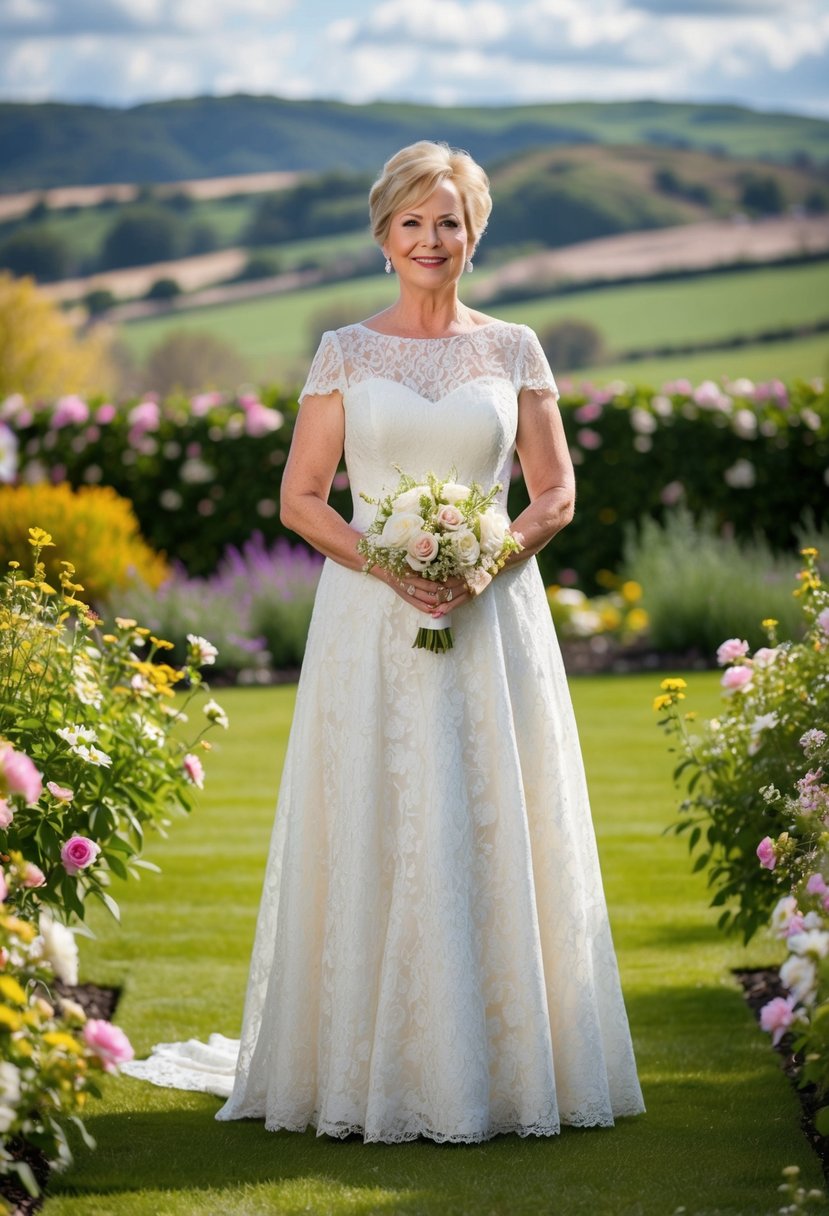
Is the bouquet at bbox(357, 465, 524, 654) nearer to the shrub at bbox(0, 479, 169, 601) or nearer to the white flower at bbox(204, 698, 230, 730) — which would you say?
the white flower at bbox(204, 698, 230, 730)

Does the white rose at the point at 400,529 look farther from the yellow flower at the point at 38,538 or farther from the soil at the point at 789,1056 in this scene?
the soil at the point at 789,1056

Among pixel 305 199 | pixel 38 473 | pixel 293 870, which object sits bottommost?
pixel 293 870

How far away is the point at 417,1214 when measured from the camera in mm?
3393

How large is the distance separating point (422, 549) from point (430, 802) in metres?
0.62

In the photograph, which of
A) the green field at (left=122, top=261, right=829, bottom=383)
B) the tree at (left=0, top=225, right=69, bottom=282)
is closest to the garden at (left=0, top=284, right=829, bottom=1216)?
the green field at (left=122, top=261, right=829, bottom=383)

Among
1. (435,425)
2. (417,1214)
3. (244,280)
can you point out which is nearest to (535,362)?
(435,425)

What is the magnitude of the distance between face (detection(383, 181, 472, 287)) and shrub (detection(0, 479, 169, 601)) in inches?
320

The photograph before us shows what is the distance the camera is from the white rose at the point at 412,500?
3.79 m

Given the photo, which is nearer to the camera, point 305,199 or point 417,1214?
point 417,1214

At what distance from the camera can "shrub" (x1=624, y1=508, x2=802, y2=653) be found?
467 inches

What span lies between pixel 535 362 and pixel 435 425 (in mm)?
356

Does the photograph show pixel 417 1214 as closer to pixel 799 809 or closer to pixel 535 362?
pixel 799 809

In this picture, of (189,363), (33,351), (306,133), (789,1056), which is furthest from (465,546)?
(306,133)

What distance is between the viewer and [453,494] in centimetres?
381
